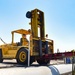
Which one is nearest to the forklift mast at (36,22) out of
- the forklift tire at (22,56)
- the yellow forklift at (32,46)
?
the yellow forklift at (32,46)

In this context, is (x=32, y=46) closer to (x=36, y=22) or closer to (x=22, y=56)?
(x=22, y=56)

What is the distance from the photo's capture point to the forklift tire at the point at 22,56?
10.6 metres

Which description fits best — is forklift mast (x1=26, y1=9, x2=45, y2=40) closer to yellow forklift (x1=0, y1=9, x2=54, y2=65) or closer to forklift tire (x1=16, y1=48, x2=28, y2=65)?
yellow forklift (x1=0, y1=9, x2=54, y2=65)

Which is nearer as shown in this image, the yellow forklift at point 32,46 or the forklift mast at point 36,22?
the yellow forklift at point 32,46

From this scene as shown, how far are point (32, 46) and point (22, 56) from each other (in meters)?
0.81

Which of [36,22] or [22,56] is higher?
[36,22]

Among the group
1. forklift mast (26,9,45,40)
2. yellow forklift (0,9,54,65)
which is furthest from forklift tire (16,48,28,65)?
forklift mast (26,9,45,40)

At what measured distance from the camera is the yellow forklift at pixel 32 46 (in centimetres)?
1070

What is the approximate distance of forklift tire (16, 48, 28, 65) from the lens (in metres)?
10.6

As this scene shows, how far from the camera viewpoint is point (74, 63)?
9.37 meters

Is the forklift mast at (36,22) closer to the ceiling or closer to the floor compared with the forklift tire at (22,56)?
closer to the ceiling

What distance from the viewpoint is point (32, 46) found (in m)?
10.7

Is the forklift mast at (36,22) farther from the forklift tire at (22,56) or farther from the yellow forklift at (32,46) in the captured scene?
the forklift tire at (22,56)

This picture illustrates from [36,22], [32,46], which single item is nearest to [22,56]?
[32,46]
